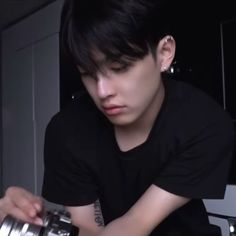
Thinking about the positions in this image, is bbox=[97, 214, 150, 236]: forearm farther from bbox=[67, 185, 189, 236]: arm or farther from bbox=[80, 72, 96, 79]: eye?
bbox=[80, 72, 96, 79]: eye

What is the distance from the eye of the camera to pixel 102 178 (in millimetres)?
864

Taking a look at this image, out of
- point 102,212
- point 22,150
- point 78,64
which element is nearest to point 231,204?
point 102,212

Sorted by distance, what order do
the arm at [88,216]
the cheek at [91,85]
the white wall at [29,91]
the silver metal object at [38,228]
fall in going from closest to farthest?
the silver metal object at [38,228], the cheek at [91,85], the arm at [88,216], the white wall at [29,91]

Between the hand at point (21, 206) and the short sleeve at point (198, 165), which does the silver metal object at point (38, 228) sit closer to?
the hand at point (21, 206)

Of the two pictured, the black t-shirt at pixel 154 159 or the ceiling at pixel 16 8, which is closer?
the black t-shirt at pixel 154 159

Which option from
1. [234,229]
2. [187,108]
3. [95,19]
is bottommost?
[234,229]

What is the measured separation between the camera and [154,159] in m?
0.83

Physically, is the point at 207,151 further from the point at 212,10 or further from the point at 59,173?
the point at 212,10

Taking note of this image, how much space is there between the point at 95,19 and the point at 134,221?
0.30m

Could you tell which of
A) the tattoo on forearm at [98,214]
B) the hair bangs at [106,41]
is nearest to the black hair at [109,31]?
the hair bangs at [106,41]

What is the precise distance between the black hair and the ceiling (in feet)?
5.10

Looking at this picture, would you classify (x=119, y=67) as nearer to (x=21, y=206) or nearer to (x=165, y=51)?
(x=165, y=51)

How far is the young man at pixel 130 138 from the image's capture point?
0.73m

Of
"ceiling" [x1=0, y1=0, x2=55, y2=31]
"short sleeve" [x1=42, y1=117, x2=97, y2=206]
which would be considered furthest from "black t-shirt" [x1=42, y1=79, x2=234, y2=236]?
"ceiling" [x1=0, y1=0, x2=55, y2=31]
